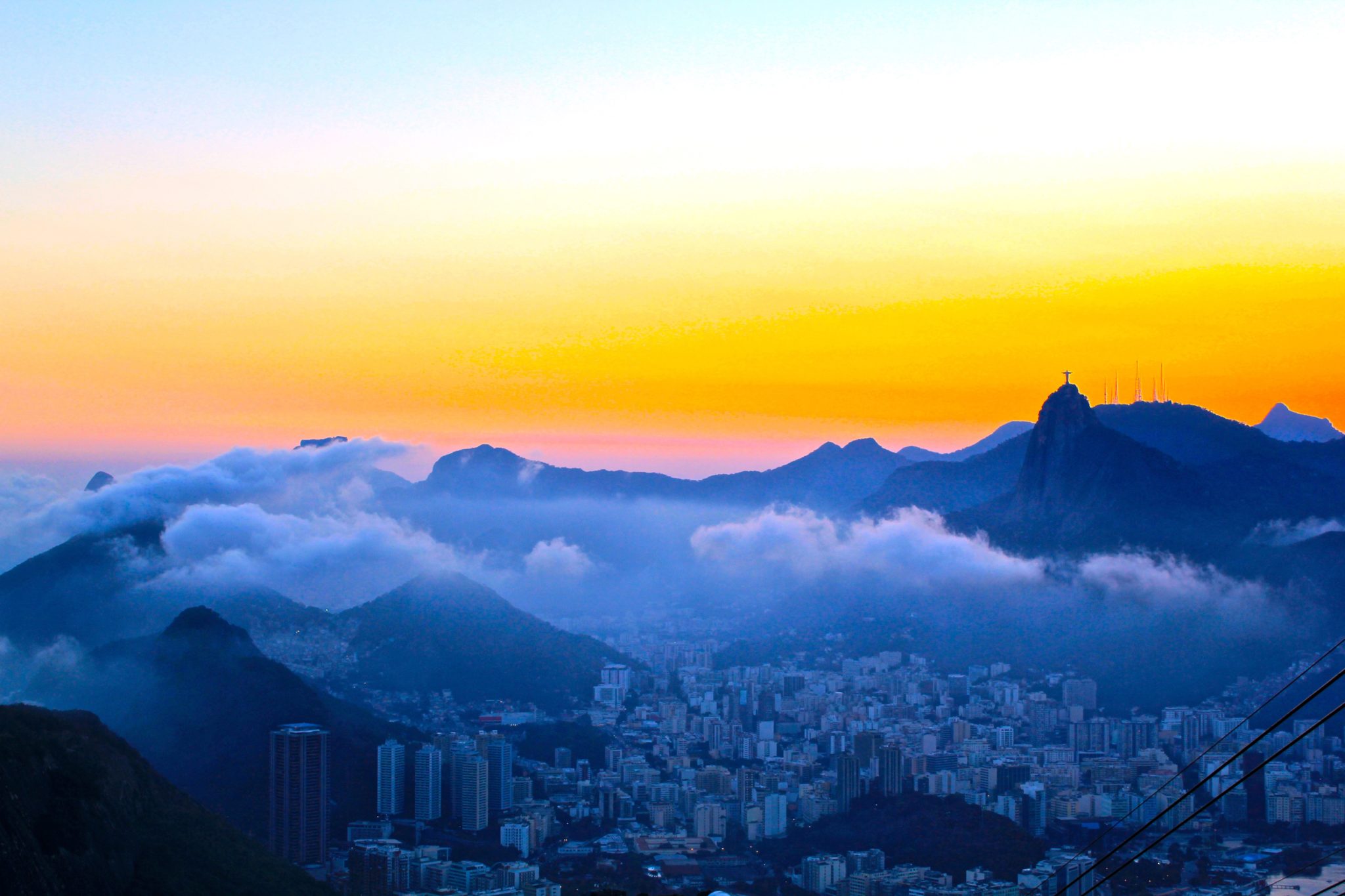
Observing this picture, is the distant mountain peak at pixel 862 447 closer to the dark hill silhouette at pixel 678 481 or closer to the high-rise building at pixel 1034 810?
the dark hill silhouette at pixel 678 481

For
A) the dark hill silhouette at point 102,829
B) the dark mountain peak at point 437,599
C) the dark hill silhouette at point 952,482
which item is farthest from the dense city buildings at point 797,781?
the dark hill silhouette at point 952,482

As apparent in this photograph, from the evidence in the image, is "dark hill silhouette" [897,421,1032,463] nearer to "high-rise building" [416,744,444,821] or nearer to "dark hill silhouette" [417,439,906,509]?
"dark hill silhouette" [417,439,906,509]

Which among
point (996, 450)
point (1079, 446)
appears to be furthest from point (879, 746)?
point (996, 450)

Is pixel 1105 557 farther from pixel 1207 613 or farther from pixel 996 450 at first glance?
pixel 996 450

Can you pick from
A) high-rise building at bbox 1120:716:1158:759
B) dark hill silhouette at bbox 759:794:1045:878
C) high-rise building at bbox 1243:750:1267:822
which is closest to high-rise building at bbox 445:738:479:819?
dark hill silhouette at bbox 759:794:1045:878

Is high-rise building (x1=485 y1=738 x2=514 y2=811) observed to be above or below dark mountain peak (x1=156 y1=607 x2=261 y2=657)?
below

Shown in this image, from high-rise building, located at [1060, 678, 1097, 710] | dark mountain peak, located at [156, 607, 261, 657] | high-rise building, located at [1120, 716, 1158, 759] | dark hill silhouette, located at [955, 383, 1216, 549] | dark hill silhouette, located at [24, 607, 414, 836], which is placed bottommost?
high-rise building, located at [1120, 716, 1158, 759]

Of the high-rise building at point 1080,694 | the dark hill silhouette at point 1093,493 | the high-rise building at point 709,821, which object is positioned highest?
the dark hill silhouette at point 1093,493
